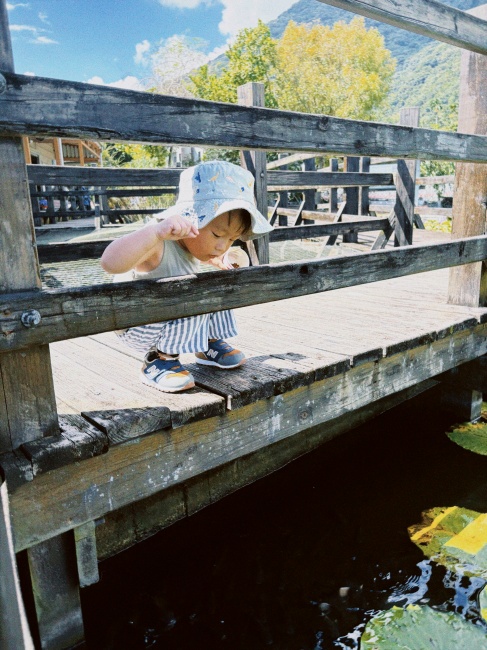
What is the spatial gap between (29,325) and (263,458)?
1.70 meters

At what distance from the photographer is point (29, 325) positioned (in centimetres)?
131

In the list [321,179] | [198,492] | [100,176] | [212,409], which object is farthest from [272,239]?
[212,409]

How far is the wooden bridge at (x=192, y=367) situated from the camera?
1296 mm

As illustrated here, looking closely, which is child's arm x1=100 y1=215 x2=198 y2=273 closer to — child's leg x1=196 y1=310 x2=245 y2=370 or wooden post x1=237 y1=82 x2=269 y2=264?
child's leg x1=196 y1=310 x2=245 y2=370

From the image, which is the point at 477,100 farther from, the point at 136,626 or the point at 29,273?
the point at 136,626

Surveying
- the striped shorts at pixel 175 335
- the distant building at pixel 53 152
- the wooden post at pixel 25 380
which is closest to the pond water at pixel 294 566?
the wooden post at pixel 25 380

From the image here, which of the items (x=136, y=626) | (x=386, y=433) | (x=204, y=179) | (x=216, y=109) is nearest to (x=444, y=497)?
(x=386, y=433)

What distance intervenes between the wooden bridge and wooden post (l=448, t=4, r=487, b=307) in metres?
0.01

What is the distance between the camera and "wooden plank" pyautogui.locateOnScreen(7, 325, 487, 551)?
150 centimetres

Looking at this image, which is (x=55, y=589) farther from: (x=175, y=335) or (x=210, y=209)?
(x=210, y=209)

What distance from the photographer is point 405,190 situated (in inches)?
251

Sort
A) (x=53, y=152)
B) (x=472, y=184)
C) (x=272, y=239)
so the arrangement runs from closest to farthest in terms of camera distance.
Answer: (x=472, y=184) → (x=272, y=239) → (x=53, y=152)

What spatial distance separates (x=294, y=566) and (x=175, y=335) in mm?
1083

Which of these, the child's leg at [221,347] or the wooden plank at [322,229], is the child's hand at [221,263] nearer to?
the child's leg at [221,347]
